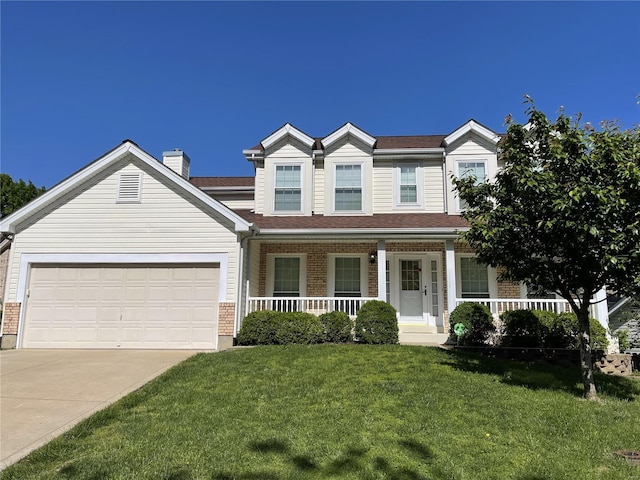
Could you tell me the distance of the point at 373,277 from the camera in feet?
42.7

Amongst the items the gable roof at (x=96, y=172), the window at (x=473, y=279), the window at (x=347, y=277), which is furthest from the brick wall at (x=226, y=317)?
the window at (x=473, y=279)

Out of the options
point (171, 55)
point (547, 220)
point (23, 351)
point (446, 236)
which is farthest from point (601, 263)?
point (23, 351)

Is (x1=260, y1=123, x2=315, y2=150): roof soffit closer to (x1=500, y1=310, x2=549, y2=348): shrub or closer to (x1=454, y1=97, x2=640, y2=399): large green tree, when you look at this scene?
(x1=454, y1=97, x2=640, y2=399): large green tree

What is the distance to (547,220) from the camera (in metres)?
6.02

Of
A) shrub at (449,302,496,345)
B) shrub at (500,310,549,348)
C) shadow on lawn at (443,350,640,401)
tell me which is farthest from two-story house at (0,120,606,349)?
shadow on lawn at (443,350,640,401)

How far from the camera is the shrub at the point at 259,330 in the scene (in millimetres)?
10383

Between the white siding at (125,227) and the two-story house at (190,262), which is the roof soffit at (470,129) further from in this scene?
the white siding at (125,227)

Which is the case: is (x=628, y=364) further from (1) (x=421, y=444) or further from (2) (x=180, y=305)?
(2) (x=180, y=305)

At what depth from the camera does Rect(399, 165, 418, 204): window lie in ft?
44.1

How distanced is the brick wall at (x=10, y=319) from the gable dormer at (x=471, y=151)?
12.5 m

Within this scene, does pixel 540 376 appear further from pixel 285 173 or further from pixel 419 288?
pixel 285 173

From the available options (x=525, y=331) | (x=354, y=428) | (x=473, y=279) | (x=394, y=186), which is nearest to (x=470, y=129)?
(x=394, y=186)

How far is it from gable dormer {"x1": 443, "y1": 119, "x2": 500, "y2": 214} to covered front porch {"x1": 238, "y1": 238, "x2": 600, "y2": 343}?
205 cm

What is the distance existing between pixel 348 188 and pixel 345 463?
10.3 meters
